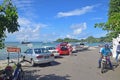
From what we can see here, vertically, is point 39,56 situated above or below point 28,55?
below

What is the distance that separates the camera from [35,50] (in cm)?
2539

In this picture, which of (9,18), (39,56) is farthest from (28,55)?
(9,18)

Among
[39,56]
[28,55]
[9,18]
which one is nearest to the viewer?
[9,18]

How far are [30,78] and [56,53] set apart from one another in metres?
17.4

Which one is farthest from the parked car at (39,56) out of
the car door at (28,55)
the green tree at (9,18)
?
the green tree at (9,18)

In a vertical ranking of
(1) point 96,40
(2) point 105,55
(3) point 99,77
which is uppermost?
(1) point 96,40

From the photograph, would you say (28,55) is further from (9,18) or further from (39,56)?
(9,18)

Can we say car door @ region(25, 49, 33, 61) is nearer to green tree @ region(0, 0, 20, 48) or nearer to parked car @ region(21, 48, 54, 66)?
parked car @ region(21, 48, 54, 66)

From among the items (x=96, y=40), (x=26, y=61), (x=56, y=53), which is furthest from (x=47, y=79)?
(x=96, y=40)

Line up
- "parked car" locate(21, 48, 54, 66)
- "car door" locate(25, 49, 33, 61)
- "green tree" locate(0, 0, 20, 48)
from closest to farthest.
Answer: "green tree" locate(0, 0, 20, 48), "parked car" locate(21, 48, 54, 66), "car door" locate(25, 49, 33, 61)

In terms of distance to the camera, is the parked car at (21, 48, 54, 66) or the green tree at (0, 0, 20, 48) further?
the parked car at (21, 48, 54, 66)

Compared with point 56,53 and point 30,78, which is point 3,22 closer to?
point 30,78

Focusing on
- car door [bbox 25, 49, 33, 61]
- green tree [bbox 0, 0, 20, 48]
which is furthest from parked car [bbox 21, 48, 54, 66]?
green tree [bbox 0, 0, 20, 48]

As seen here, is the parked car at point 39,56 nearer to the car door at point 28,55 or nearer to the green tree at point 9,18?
the car door at point 28,55
